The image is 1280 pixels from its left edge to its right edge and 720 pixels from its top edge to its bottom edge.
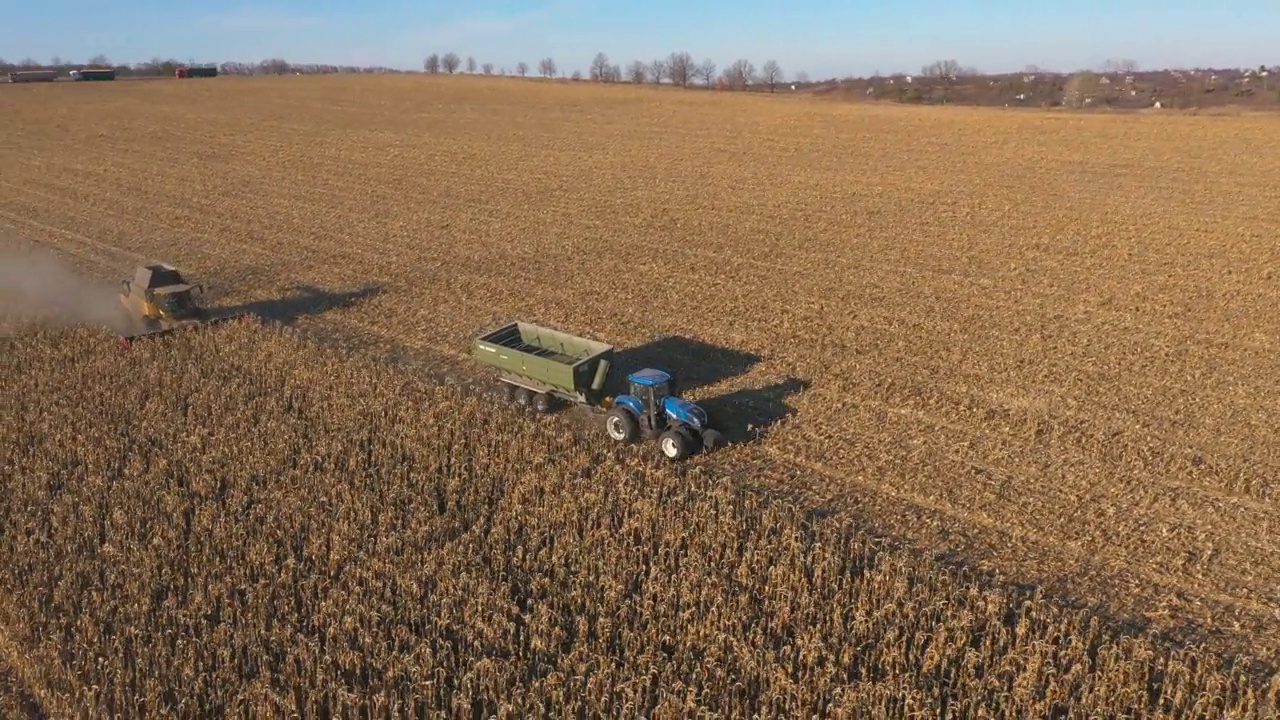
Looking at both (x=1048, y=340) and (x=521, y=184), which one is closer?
(x=1048, y=340)

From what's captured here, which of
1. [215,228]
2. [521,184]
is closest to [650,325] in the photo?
[215,228]

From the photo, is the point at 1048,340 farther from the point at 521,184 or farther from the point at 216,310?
the point at 521,184

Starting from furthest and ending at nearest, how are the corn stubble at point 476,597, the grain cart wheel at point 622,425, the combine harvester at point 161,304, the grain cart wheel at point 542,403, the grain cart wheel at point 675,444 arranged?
the combine harvester at point 161,304, the grain cart wheel at point 542,403, the grain cart wheel at point 622,425, the grain cart wheel at point 675,444, the corn stubble at point 476,597

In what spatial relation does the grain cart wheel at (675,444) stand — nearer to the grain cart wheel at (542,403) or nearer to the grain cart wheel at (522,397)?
the grain cart wheel at (542,403)

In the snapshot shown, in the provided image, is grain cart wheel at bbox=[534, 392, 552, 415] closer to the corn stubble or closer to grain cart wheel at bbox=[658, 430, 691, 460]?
the corn stubble

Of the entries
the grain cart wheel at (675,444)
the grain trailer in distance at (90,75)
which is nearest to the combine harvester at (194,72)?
the grain trailer in distance at (90,75)

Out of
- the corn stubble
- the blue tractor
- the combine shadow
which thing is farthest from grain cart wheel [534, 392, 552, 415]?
the combine shadow
